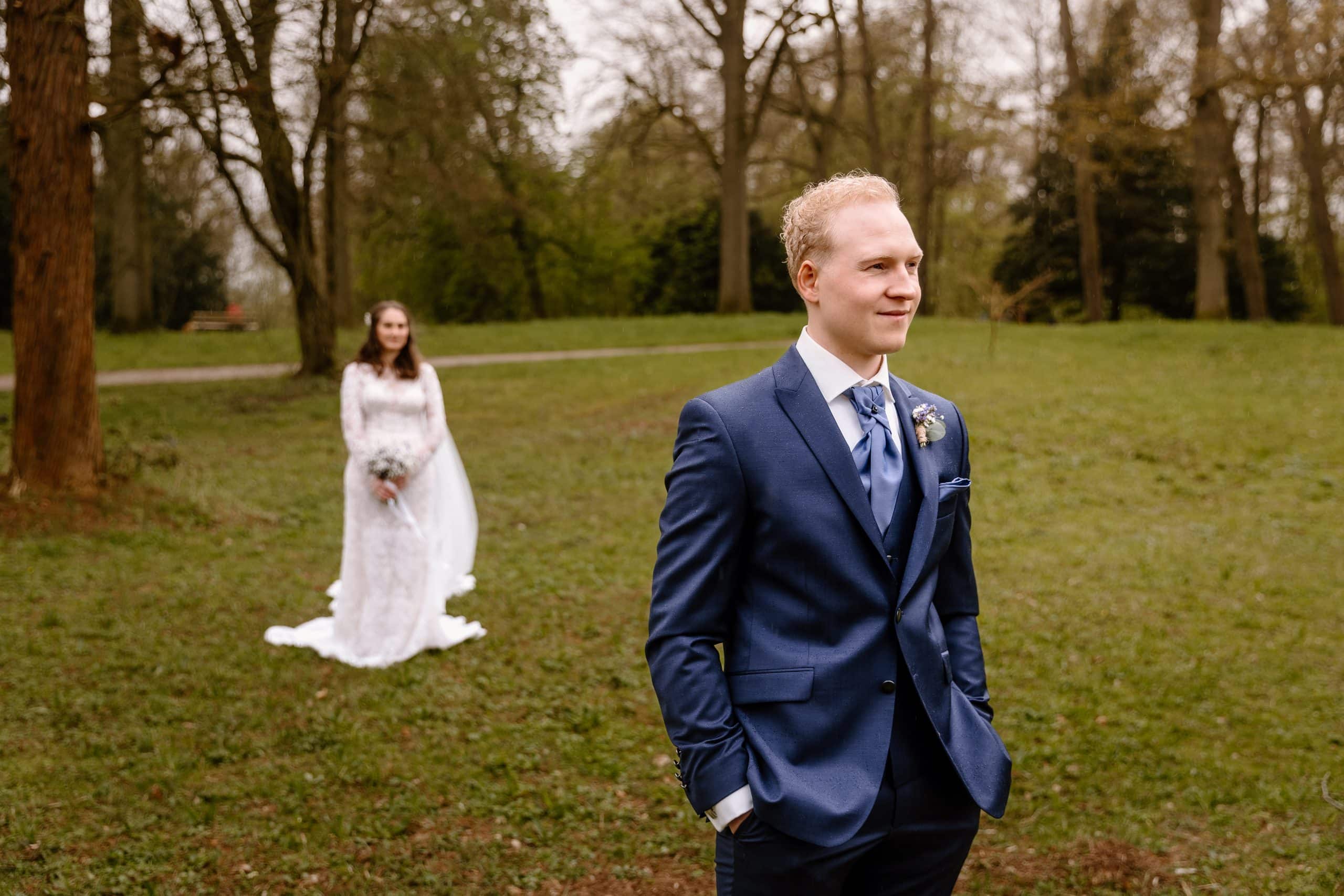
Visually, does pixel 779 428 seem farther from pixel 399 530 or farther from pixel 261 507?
pixel 261 507

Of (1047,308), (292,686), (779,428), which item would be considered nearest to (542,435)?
(292,686)

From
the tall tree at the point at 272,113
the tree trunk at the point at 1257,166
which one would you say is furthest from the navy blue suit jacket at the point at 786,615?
the tree trunk at the point at 1257,166

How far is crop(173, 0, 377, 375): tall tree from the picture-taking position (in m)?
10.8

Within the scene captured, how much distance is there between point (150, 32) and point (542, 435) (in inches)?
299

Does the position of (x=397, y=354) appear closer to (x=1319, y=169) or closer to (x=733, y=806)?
(x=733, y=806)

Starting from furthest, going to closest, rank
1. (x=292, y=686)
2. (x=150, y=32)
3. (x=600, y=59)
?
(x=600, y=59) < (x=150, y=32) < (x=292, y=686)

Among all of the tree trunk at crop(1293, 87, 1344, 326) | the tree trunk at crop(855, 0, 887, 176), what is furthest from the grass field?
the tree trunk at crop(855, 0, 887, 176)

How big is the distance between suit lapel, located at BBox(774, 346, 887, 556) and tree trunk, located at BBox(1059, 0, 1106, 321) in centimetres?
2474

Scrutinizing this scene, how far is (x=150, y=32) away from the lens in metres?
9.95

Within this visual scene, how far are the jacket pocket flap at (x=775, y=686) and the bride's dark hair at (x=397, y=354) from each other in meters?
5.59

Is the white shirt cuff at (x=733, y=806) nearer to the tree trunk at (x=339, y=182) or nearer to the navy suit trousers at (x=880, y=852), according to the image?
the navy suit trousers at (x=880, y=852)

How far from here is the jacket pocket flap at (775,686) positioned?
2.32 m

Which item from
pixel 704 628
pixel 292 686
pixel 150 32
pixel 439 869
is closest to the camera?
pixel 704 628

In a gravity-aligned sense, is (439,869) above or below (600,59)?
below
